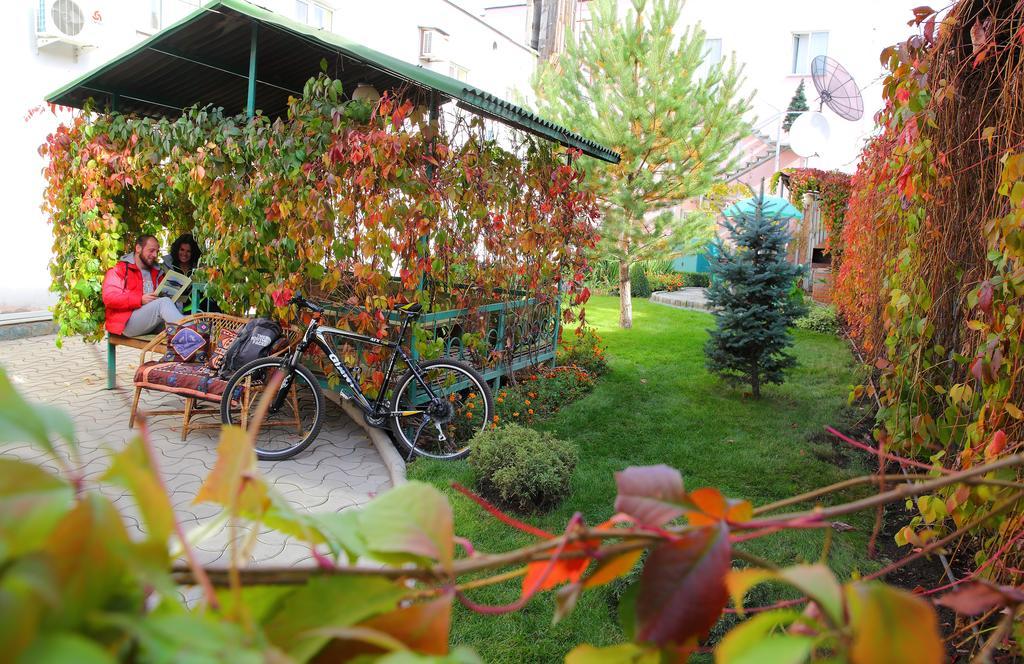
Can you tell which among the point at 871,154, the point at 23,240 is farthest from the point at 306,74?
the point at 871,154

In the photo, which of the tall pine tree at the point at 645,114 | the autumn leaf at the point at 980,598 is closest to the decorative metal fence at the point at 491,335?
the tall pine tree at the point at 645,114

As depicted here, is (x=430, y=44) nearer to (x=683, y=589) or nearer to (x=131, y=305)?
(x=131, y=305)

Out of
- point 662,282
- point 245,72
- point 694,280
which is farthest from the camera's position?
point 694,280

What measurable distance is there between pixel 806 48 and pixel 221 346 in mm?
24146

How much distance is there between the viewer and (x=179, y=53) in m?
5.98

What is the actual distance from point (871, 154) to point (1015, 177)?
4.84 metres

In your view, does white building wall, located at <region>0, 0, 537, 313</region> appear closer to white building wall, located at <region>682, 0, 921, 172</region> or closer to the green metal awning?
the green metal awning

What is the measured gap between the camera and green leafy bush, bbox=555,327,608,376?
7840 mm

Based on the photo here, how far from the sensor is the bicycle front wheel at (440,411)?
501cm

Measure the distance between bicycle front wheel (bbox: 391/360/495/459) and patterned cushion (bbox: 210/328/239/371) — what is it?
1.43 m

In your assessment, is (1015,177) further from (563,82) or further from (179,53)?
(563,82)

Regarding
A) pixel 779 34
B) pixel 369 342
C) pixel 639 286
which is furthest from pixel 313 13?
pixel 779 34

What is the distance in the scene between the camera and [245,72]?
269 inches

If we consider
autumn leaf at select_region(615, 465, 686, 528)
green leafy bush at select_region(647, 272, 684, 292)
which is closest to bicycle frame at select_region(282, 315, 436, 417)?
autumn leaf at select_region(615, 465, 686, 528)
